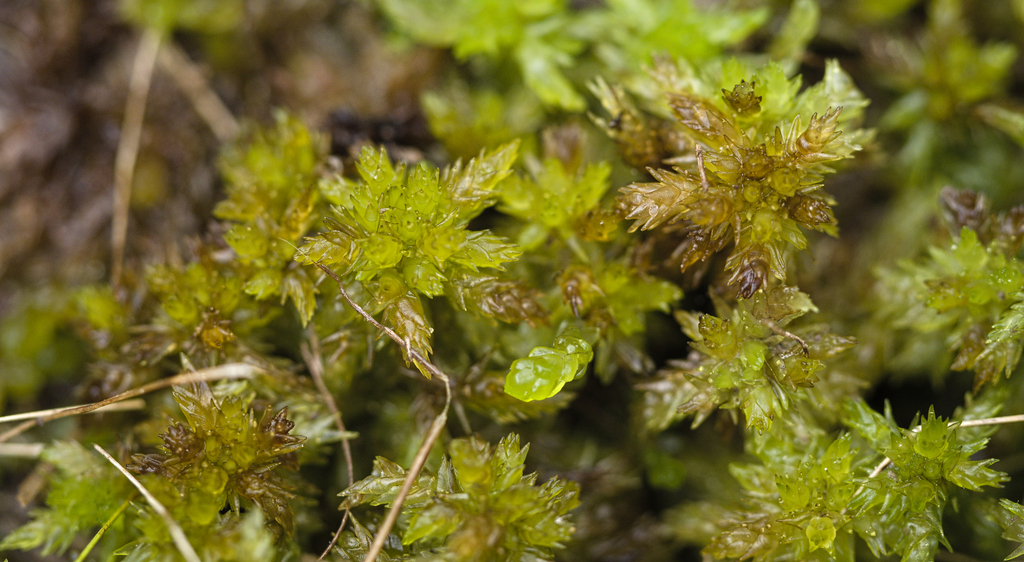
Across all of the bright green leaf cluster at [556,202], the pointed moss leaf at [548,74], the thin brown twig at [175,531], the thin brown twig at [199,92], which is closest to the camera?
the thin brown twig at [175,531]

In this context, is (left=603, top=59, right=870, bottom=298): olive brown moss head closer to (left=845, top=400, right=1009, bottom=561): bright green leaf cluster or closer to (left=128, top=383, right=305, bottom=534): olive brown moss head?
(left=845, top=400, right=1009, bottom=561): bright green leaf cluster

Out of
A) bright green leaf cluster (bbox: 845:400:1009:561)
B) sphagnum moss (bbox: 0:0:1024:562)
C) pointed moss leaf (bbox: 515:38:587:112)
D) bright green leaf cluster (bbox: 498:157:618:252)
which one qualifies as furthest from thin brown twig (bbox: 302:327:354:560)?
bright green leaf cluster (bbox: 845:400:1009:561)

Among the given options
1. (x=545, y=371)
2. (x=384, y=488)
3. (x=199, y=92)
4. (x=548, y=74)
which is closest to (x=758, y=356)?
(x=545, y=371)

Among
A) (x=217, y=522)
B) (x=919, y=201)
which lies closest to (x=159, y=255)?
(x=217, y=522)

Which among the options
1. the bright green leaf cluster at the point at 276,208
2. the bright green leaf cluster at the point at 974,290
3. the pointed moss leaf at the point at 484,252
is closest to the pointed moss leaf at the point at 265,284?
the bright green leaf cluster at the point at 276,208

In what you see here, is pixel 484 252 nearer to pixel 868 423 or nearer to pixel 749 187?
pixel 749 187

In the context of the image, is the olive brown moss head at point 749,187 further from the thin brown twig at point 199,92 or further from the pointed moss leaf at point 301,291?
the thin brown twig at point 199,92
